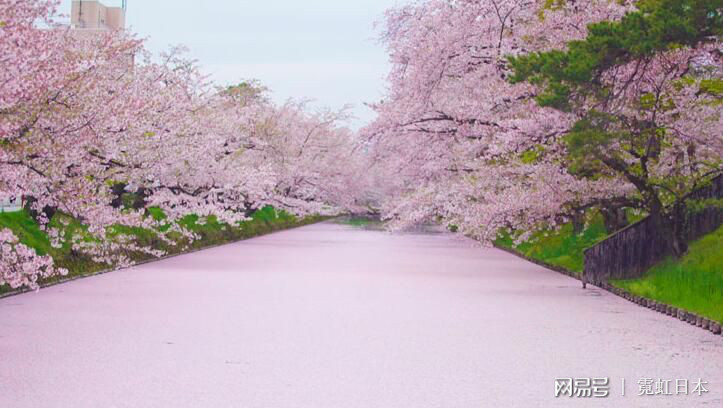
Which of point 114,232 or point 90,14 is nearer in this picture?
point 114,232

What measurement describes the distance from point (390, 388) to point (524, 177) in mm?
14544

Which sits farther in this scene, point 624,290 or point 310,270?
point 310,270

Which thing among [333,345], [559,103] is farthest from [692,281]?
[333,345]

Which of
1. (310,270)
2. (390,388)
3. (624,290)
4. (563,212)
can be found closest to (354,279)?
(310,270)

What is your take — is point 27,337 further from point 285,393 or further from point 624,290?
point 624,290

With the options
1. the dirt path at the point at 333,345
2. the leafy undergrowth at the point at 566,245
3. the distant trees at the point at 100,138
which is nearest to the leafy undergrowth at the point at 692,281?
the dirt path at the point at 333,345

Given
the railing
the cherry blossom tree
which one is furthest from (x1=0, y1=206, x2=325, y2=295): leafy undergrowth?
the railing

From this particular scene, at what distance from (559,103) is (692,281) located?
13.4 feet

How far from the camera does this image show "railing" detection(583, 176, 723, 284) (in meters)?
18.0

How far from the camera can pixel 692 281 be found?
15133 mm

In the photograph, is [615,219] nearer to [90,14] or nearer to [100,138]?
[100,138]

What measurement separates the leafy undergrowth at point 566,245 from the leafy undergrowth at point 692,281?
14.8 feet

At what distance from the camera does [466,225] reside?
70.4ft

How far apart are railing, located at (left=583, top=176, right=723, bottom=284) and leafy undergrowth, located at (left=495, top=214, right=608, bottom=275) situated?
3262mm
